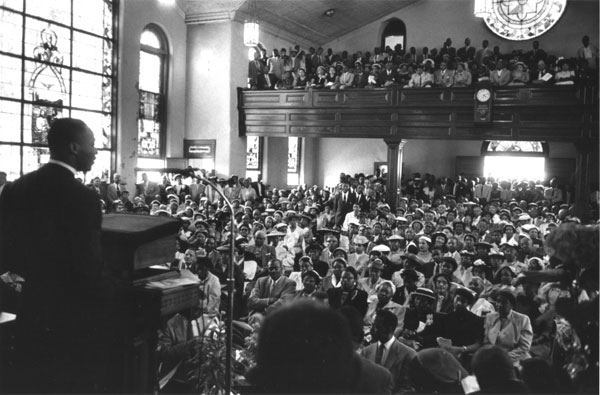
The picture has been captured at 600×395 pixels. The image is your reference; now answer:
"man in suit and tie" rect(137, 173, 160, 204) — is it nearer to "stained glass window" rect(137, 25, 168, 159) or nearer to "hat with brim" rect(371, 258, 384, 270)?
"stained glass window" rect(137, 25, 168, 159)

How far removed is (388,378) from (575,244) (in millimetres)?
1171

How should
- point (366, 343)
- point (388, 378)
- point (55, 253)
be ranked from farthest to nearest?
point (366, 343) → point (388, 378) → point (55, 253)

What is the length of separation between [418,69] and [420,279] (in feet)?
31.3

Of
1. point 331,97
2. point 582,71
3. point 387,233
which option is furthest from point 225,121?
point 582,71

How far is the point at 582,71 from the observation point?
1336cm

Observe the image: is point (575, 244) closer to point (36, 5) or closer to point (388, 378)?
point (388, 378)

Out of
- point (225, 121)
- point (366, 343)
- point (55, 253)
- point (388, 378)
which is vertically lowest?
point (366, 343)

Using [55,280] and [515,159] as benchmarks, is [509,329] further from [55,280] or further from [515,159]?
[515,159]

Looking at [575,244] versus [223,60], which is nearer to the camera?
[575,244]

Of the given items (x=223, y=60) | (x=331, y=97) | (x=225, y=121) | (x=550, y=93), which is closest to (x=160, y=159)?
(x=225, y=121)

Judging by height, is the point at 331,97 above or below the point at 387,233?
above

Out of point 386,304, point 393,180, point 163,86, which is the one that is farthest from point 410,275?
point 163,86

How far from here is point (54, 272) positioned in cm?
231

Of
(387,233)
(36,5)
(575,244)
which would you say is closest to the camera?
(575,244)
